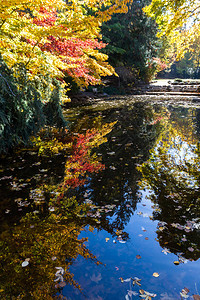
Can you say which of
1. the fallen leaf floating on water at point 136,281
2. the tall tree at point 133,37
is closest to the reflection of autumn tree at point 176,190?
the fallen leaf floating on water at point 136,281

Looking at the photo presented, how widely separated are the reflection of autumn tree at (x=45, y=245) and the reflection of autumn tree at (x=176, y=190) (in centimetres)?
129

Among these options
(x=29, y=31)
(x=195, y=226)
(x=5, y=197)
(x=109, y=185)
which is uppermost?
(x=29, y=31)

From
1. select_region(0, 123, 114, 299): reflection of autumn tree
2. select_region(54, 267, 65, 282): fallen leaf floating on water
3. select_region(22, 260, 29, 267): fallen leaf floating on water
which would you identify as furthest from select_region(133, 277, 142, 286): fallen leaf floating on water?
select_region(22, 260, 29, 267): fallen leaf floating on water

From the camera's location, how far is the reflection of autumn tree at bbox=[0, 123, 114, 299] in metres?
2.49

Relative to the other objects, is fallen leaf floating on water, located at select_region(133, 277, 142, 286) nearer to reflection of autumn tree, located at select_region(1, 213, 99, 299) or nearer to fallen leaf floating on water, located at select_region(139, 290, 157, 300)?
fallen leaf floating on water, located at select_region(139, 290, 157, 300)

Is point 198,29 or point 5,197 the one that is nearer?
point 5,197

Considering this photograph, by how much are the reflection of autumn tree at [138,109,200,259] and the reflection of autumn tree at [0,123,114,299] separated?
129cm

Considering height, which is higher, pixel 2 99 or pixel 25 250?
pixel 2 99

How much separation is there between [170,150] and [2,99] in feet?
16.7

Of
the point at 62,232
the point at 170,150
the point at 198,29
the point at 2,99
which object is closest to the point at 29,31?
the point at 2,99

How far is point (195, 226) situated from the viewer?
11.2 feet

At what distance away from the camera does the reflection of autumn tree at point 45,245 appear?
8.17 feet

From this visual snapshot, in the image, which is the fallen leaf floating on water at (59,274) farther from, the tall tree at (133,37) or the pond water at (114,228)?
the tall tree at (133,37)

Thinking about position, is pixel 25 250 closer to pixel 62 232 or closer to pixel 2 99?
pixel 62 232
